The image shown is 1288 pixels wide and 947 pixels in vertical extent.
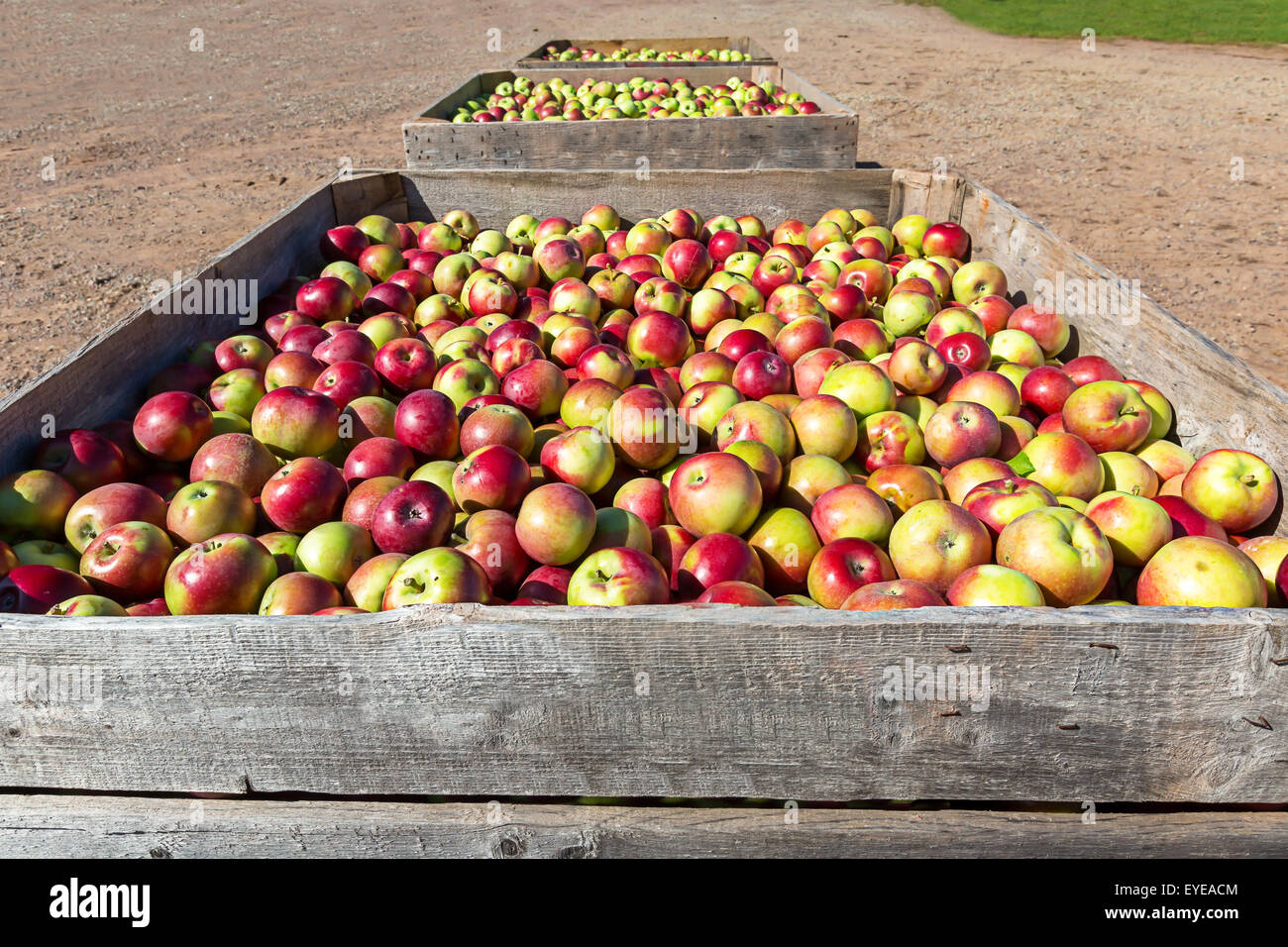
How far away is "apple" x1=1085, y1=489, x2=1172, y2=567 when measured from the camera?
2375 mm

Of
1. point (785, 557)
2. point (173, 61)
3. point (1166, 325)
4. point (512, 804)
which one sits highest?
point (173, 61)

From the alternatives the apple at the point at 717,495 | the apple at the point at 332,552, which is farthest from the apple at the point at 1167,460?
the apple at the point at 332,552

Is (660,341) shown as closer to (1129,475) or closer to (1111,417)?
(1111,417)

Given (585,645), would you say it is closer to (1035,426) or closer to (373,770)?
(373,770)

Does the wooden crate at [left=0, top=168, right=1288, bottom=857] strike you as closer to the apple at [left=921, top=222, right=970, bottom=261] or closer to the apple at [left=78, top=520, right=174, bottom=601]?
the apple at [left=78, top=520, right=174, bottom=601]

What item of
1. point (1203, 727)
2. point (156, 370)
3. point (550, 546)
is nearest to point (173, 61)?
point (156, 370)

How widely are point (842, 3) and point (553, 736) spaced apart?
103ft

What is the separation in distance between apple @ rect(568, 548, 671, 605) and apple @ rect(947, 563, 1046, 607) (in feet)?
2.50

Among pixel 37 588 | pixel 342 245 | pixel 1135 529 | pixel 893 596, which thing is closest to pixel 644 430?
pixel 893 596

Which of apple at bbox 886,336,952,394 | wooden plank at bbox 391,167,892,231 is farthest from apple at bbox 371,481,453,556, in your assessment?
wooden plank at bbox 391,167,892,231

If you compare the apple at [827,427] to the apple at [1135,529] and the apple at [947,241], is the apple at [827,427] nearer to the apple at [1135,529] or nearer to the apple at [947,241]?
the apple at [1135,529]

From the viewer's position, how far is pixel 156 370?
129 inches

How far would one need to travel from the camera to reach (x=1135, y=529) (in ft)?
7.81

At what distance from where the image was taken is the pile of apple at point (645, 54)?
1088cm
